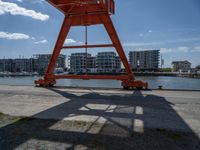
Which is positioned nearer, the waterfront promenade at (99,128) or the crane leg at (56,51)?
the waterfront promenade at (99,128)

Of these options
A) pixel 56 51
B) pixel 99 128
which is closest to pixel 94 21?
pixel 56 51

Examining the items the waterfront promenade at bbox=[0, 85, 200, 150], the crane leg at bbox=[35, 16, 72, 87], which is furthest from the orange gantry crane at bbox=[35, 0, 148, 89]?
the waterfront promenade at bbox=[0, 85, 200, 150]

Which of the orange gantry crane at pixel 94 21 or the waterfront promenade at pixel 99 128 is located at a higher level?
the orange gantry crane at pixel 94 21

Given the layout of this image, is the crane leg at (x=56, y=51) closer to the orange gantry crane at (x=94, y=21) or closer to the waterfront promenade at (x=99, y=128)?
the orange gantry crane at (x=94, y=21)

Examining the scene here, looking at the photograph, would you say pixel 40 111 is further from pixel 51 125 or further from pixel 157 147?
pixel 157 147

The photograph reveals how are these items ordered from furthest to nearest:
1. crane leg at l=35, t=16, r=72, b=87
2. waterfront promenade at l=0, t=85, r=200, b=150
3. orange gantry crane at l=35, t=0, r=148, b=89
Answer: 1. crane leg at l=35, t=16, r=72, b=87
2. orange gantry crane at l=35, t=0, r=148, b=89
3. waterfront promenade at l=0, t=85, r=200, b=150

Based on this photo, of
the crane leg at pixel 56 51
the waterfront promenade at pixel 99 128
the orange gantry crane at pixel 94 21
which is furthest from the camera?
the crane leg at pixel 56 51

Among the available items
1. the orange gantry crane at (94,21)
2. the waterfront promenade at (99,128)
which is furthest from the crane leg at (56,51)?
the waterfront promenade at (99,128)

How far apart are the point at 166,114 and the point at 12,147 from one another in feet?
14.0

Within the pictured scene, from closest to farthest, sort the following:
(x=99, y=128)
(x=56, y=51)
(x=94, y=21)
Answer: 1. (x=99, y=128)
2. (x=94, y=21)
3. (x=56, y=51)

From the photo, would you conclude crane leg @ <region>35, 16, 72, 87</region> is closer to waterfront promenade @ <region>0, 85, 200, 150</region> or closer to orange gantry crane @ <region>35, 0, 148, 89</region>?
orange gantry crane @ <region>35, 0, 148, 89</region>

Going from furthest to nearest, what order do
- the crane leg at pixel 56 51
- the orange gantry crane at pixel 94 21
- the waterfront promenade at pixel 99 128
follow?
1. the crane leg at pixel 56 51
2. the orange gantry crane at pixel 94 21
3. the waterfront promenade at pixel 99 128

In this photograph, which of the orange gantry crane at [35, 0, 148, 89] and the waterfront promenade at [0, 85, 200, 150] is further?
the orange gantry crane at [35, 0, 148, 89]

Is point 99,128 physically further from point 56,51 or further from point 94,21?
point 56,51
